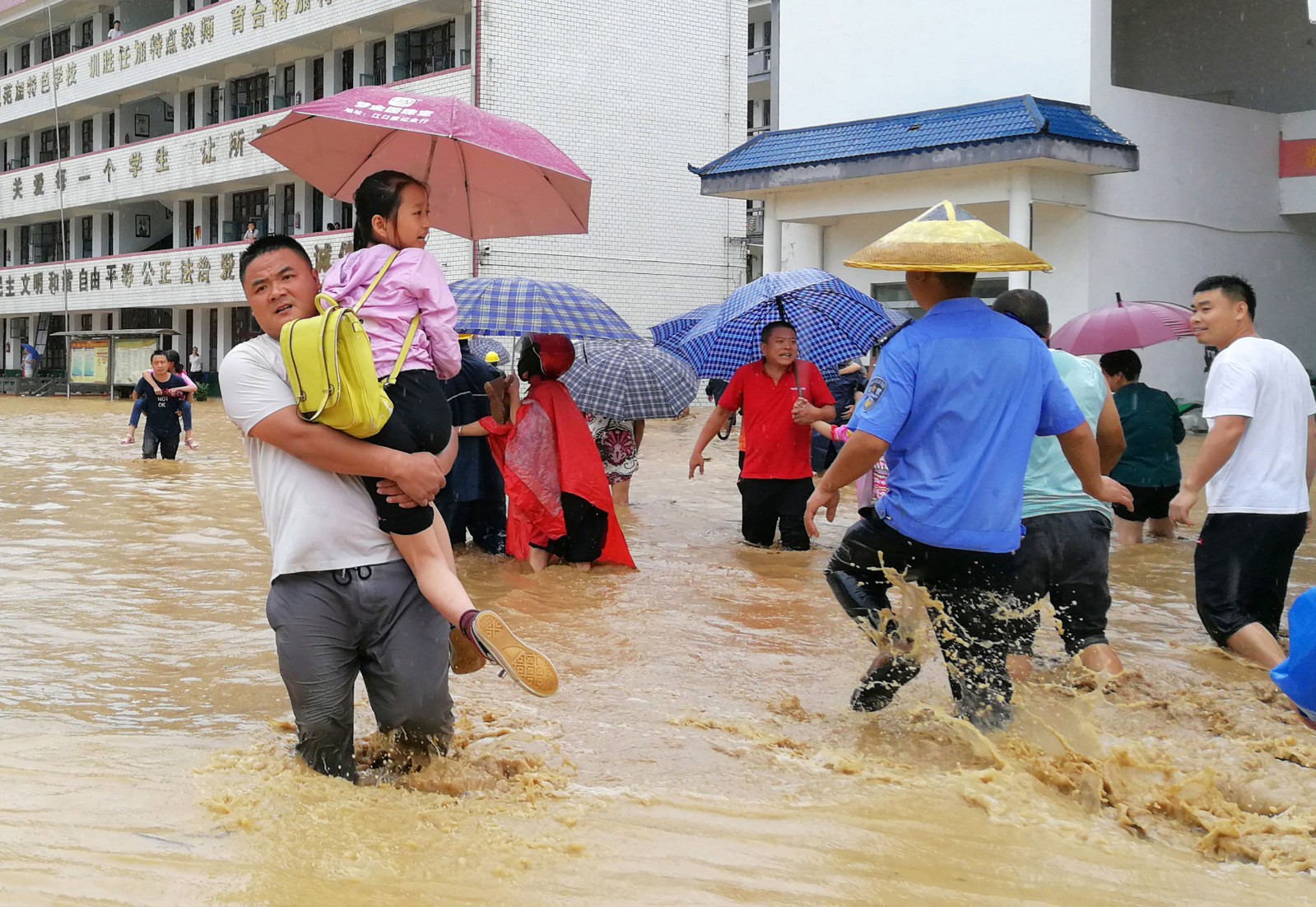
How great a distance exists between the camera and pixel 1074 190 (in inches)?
707

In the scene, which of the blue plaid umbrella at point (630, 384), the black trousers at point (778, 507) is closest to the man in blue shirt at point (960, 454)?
the black trousers at point (778, 507)

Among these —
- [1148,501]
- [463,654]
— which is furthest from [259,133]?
[463,654]

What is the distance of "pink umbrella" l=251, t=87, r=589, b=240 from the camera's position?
531 centimetres

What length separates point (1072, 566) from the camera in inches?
221

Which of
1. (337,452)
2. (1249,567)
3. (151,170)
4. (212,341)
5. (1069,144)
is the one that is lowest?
(1249,567)

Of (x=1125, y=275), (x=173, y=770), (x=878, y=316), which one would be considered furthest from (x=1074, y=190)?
(x=173, y=770)

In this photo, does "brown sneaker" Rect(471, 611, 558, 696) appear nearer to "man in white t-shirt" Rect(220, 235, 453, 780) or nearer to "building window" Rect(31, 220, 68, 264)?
"man in white t-shirt" Rect(220, 235, 453, 780)

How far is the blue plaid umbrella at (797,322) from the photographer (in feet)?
31.7

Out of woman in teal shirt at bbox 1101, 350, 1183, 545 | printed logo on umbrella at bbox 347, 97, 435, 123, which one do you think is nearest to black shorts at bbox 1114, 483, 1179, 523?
woman in teal shirt at bbox 1101, 350, 1183, 545

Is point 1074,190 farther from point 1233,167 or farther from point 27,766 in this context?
point 27,766

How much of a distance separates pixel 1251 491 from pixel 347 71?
31563mm

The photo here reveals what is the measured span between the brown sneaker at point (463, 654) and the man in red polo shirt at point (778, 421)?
555 centimetres

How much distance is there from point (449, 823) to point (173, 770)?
1.19 metres

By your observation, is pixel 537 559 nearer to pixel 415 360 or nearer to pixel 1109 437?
pixel 1109 437
